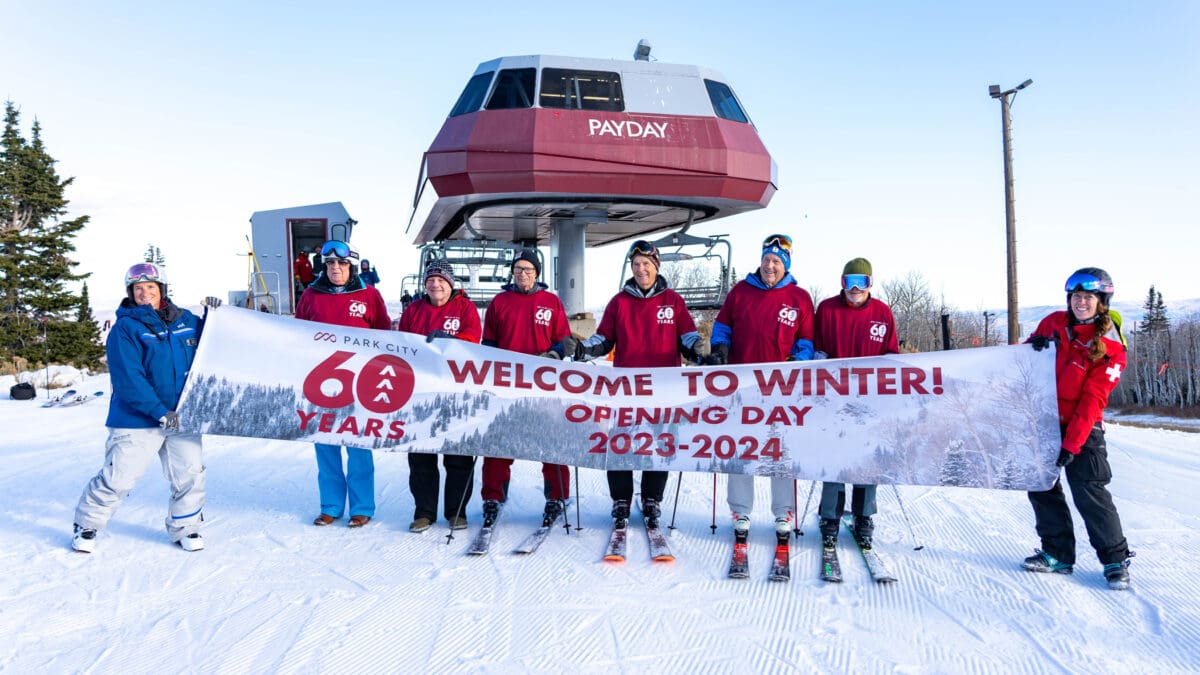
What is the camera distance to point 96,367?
35500 millimetres

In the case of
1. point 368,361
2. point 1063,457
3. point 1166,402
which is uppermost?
point 368,361

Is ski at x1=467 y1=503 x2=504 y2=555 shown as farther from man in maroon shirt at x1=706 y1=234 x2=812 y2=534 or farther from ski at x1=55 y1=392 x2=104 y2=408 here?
ski at x1=55 y1=392 x2=104 y2=408

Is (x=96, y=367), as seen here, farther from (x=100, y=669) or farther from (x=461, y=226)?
(x=100, y=669)

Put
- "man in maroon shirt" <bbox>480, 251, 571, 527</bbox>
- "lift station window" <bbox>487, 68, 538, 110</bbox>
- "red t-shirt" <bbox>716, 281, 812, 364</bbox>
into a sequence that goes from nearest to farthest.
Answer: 1. "red t-shirt" <bbox>716, 281, 812, 364</bbox>
2. "man in maroon shirt" <bbox>480, 251, 571, 527</bbox>
3. "lift station window" <bbox>487, 68, 538, 110</bbox>

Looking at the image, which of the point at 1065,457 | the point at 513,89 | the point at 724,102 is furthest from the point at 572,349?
the point at 724,102

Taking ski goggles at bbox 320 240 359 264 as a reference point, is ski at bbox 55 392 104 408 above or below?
below

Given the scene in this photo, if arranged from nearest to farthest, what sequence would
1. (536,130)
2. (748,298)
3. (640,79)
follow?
(748,298), (536,130), (640,79)

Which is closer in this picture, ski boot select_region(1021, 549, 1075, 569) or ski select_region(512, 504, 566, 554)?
ski boot select_region(1021, 549, 1075, 569)

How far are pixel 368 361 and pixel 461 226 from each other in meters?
10.7

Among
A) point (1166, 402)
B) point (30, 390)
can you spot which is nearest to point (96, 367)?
point (30, 390)

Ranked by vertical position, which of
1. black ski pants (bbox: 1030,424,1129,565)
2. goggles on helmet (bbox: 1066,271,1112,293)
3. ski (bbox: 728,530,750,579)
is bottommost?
ski (bbox: 728,530,750,579)

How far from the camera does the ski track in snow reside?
3.24m

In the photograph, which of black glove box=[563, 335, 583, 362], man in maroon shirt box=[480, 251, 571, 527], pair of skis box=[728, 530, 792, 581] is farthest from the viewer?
man in maroon shirt box=[480, 251, 571, 527]

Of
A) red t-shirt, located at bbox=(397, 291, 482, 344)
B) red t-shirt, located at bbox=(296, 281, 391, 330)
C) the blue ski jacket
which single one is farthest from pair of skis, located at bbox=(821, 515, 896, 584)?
the blue ski jacket
